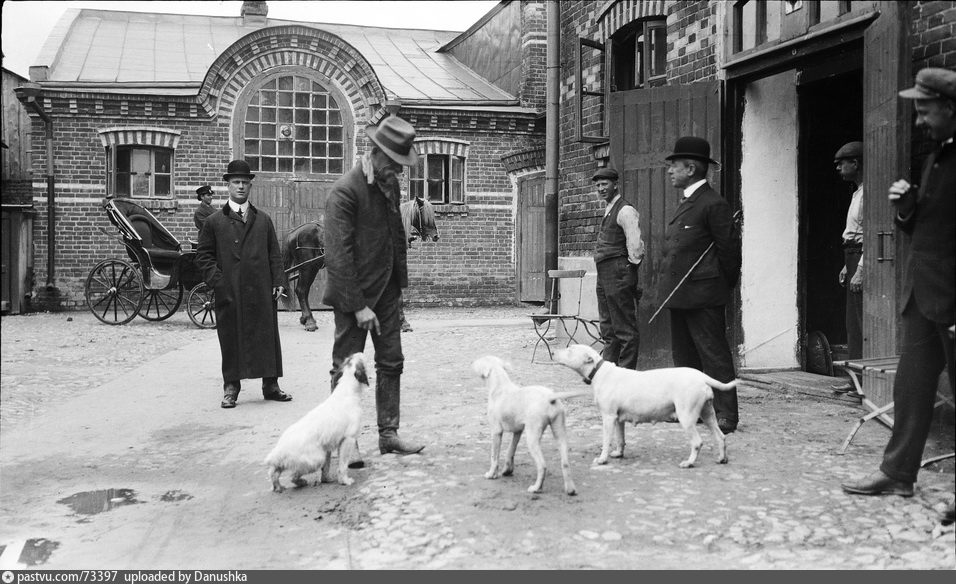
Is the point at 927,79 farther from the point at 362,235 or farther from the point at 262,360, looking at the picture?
the point at 262,360

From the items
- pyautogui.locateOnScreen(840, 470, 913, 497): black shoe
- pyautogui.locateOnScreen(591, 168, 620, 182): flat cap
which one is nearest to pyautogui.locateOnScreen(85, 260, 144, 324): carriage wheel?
pyautogui.locateOnScreen(591, 168, 620, 182): flat cap

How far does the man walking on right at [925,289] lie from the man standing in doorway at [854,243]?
2.53m

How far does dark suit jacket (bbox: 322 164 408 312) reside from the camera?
4.95 meters

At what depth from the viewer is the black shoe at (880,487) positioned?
13.6 feet

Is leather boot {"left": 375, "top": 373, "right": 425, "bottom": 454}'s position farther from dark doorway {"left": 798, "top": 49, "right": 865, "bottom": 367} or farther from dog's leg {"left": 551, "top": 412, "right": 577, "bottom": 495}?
dark doorway {"left": 798, "top": 49, "right": 865, "bottom": 367}

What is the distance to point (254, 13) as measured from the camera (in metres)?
23.0

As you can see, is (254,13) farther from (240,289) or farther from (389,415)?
(389,415)

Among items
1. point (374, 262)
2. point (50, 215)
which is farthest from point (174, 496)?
point (50, 215)

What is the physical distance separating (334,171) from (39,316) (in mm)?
6429

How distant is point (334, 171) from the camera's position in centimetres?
1912

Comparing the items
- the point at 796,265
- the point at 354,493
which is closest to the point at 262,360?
the point at 354,493

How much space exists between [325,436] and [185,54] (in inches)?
704
